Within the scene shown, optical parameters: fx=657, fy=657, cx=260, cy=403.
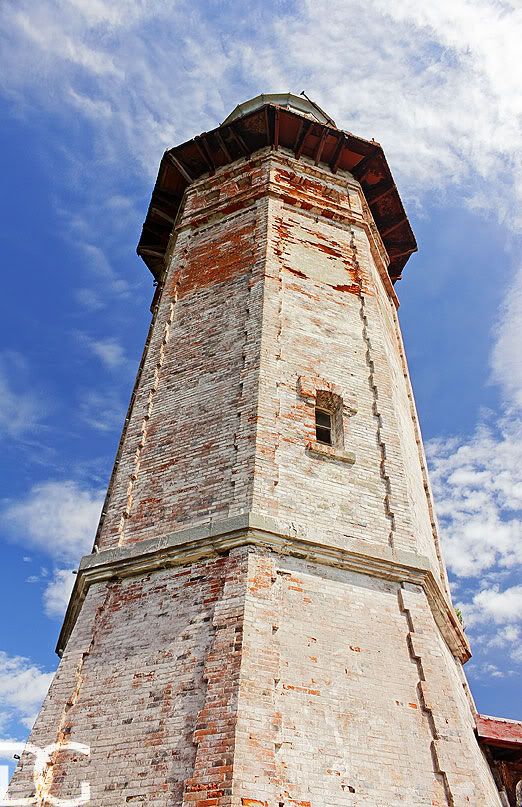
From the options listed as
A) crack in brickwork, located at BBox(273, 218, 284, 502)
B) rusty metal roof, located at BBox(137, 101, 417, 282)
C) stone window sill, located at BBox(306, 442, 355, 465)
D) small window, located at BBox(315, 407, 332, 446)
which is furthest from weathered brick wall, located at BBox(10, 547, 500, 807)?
rusty metal roof, located at BBox(137, 101, 417, 282)

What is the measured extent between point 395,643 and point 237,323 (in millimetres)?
4664

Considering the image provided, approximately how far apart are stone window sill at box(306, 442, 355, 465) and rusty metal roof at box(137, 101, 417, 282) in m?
6.76

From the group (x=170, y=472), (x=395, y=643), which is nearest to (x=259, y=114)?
(x=170, y=472)

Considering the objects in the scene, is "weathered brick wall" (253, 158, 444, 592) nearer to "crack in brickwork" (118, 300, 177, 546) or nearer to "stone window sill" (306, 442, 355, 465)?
"stone window sill" (306, 442, 355, 465)

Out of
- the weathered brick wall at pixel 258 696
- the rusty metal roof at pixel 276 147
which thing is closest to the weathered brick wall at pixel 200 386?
the weathered brick wall at pixel 258 696

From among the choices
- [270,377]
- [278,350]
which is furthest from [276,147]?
[270,377]

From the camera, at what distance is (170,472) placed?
25.6ft

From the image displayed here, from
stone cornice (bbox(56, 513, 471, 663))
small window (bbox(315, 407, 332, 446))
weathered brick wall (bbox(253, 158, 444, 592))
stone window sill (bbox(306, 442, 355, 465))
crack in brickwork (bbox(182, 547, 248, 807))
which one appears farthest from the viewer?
small window (bbox(315, 407, 332, 446))

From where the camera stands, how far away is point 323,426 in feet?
26.9

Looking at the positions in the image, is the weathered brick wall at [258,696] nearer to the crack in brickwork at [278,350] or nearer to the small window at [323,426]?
the crack in brickwork at [278,350]

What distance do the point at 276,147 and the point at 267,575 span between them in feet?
28.5

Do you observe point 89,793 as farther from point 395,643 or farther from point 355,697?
point 395,643

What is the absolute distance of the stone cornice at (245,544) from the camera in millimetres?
6445

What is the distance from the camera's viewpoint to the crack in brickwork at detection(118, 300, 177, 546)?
7579 mm
